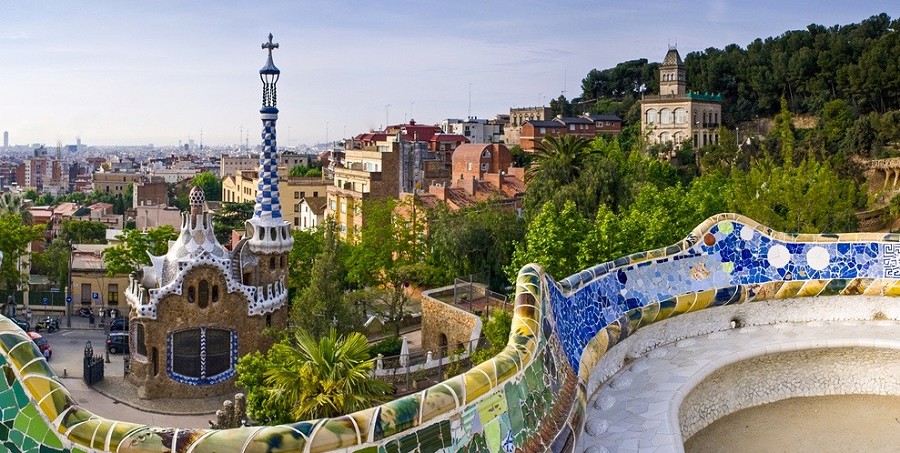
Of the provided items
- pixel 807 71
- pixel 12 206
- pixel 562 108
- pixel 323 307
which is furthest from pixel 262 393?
pixel 562 108

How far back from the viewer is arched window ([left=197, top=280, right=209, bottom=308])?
19.7 m

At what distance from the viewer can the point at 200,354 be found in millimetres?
19844

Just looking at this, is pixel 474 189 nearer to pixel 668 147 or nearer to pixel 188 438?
pixel 668 147

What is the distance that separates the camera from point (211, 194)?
277 feet

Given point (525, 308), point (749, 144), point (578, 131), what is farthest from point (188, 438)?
point (578, 131)

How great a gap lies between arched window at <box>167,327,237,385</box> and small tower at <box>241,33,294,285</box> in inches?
60.4

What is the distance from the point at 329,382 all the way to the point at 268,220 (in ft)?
29.9

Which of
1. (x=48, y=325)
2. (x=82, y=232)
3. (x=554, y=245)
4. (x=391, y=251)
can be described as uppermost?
(x=554, y=245)

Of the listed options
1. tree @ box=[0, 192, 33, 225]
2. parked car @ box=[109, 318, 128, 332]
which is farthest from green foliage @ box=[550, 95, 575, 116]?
parked car @ box=[109, 318, 128, 332]

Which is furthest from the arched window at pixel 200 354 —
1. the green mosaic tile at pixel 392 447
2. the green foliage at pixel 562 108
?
the green foliage at pixel 562 108

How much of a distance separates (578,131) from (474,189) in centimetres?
3125

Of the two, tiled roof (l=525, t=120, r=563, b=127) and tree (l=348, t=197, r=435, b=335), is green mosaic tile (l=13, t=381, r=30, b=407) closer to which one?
tree (l=348, t=197, r=435, b=335)

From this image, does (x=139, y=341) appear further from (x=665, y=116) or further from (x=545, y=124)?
(x=545, y=124)

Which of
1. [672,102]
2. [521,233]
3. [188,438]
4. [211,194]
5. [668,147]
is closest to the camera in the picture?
[188,438]
